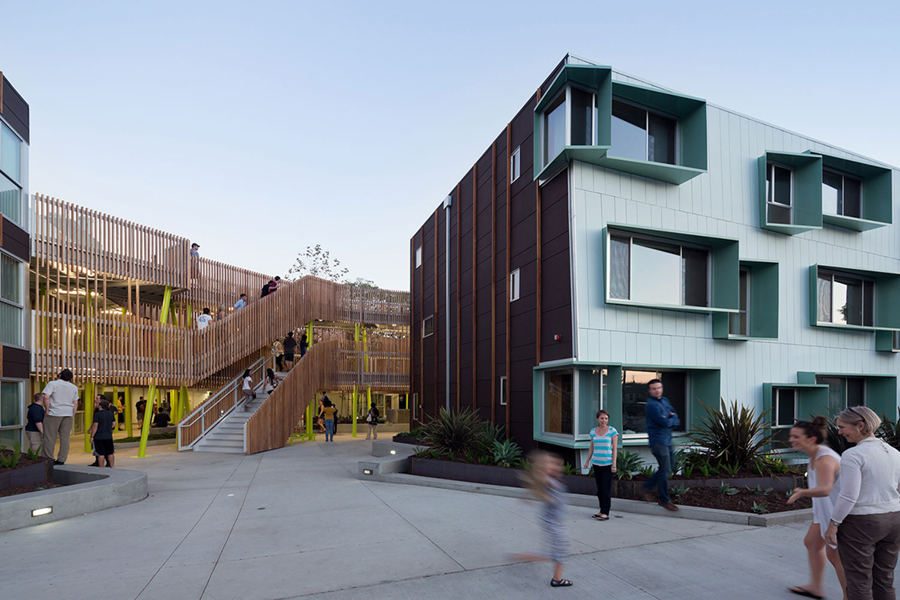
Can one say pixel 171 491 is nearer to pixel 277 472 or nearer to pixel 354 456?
pixel 277 472

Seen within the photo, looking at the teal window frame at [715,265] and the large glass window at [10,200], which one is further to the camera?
the large glass window at [10,200]

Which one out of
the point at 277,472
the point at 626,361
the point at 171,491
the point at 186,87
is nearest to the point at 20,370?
the point at 171,491

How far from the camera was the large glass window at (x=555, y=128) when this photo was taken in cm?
1052

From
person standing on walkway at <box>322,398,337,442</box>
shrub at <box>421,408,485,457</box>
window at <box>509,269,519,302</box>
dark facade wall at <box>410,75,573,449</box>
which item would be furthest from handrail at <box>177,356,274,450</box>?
window at <box>509,269,519,302</box>

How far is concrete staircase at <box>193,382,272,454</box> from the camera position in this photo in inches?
683

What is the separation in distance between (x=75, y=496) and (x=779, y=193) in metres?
15.4

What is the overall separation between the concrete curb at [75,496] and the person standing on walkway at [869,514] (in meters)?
9.73

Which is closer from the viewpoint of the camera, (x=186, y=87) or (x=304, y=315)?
(x=304, y=315)

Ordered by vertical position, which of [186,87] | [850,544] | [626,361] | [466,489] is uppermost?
[186,87]

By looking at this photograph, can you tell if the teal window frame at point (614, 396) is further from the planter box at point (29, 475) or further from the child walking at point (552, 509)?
the planter box at point (29, 475)

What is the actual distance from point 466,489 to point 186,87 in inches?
888

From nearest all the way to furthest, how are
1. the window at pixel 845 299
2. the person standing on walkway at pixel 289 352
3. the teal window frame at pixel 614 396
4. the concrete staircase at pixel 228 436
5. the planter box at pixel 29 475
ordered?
the planter box at pixel 29 475 < the teal window frame at pixel 614 396 < the window at pixel 845 299 < the concrete staircase at pixel 228 436 < the person standing on walkway at pixel 289 352

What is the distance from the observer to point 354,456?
1656 centimetres

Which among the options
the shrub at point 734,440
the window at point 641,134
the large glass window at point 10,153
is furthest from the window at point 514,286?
the large glass window at point 10,153
